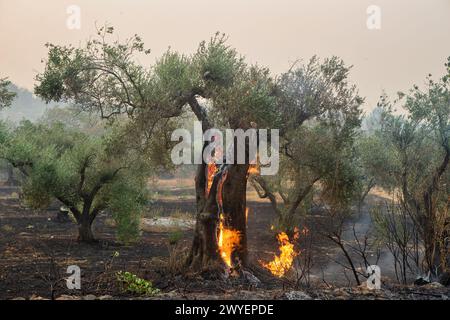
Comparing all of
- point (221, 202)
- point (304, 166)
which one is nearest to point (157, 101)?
point (221, 202)

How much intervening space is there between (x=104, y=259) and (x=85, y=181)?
5.25 m

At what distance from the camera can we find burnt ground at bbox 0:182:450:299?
12.6 meters

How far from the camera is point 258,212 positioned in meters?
40.1

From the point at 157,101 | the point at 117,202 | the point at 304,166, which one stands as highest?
the point at 157,101

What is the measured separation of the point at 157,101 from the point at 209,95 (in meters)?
2.09

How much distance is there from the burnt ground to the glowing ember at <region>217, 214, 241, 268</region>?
4.47 feet

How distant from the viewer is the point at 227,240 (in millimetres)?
18031

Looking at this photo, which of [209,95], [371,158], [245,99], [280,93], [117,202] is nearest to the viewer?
[245,99]

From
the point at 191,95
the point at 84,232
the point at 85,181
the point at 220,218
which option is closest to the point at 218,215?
the point at 220,218

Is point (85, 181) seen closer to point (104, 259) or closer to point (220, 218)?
point (104, 259)

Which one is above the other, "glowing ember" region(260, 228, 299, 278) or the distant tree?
the distant tree

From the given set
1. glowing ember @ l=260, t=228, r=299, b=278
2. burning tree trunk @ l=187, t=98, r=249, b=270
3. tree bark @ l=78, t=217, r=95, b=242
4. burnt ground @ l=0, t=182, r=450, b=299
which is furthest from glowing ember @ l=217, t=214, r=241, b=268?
tree bark @ l=78, t=217, r=95, b=242

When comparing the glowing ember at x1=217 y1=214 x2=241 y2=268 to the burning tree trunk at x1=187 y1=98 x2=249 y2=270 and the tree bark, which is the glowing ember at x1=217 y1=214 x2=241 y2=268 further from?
the tree bark

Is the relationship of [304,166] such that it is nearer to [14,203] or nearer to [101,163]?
[101,163]
